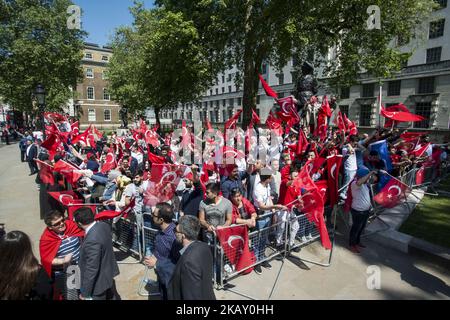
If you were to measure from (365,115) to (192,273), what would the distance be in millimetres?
41619

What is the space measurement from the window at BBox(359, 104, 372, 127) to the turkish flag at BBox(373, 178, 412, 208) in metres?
35.2

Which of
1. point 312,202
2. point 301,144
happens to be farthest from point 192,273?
point 301,144

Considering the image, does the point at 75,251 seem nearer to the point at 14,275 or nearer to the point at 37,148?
the point at 14,275

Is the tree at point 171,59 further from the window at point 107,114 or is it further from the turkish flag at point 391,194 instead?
the window at point 107,114

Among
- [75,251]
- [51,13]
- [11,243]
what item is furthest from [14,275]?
[51,13]

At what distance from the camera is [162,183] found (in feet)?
19.8

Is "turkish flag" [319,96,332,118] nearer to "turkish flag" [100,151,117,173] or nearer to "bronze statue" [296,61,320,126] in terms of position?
"bronze statue" [296,61,320,126]

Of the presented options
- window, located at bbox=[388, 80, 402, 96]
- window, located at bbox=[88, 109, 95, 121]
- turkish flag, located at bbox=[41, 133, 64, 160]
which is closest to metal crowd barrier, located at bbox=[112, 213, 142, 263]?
turkish flag, located at bbox=[41, 133, 64, 160]

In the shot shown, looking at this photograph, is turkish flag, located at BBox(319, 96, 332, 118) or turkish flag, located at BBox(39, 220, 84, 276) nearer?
turkish flag, located at BBox(39, 220, 84, 276)

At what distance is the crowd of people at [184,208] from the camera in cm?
277

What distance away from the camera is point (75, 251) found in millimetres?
3773

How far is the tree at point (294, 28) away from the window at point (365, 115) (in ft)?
68.3

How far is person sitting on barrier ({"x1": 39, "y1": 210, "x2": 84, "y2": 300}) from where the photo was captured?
3543 millimetres

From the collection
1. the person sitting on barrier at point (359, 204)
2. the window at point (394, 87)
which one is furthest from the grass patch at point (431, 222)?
the window at point (394, 87)
